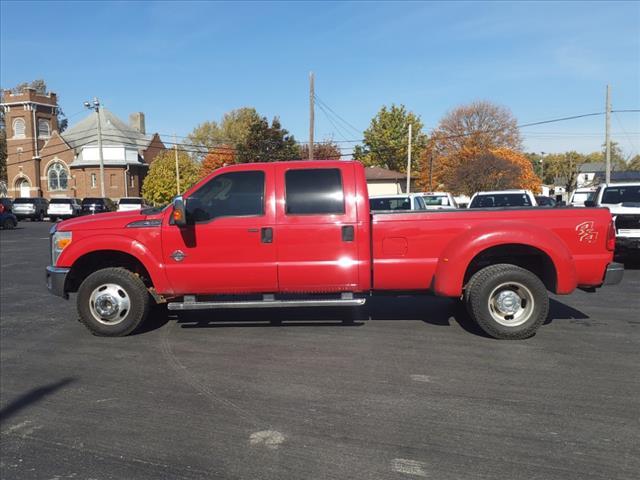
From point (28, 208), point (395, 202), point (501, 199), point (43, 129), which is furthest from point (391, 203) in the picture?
point (43, 129)

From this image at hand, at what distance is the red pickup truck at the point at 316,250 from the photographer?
598 centimetres

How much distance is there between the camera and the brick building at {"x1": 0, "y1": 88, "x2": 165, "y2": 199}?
187 feet

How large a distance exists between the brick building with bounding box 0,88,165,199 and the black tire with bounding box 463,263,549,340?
55738mm

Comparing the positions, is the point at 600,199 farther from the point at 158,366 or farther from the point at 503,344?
the point at 158,366

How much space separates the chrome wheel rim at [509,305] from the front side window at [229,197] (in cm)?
281

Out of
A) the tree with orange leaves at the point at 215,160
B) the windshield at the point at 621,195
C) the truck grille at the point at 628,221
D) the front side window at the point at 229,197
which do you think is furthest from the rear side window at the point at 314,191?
the tree with orange leaves at the point at 215,160

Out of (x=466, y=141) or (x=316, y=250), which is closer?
(x=316, y=250)

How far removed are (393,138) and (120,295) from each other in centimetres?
6654

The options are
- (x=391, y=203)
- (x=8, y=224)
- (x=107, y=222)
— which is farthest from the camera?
(x=8, y=224)

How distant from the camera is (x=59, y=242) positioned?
21.0 feet

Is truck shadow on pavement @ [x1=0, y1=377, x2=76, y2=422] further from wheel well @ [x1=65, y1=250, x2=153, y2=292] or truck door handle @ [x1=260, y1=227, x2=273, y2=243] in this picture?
truck door handle @ [x1=260, y1=227, x2=273, y2=243]

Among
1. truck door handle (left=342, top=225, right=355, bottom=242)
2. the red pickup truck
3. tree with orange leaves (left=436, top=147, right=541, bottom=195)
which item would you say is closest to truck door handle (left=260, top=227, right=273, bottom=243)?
the red pickup truck

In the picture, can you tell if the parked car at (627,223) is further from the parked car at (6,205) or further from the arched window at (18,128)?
the arched window at (18,128)

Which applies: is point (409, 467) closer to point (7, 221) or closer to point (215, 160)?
point (7, 221)
